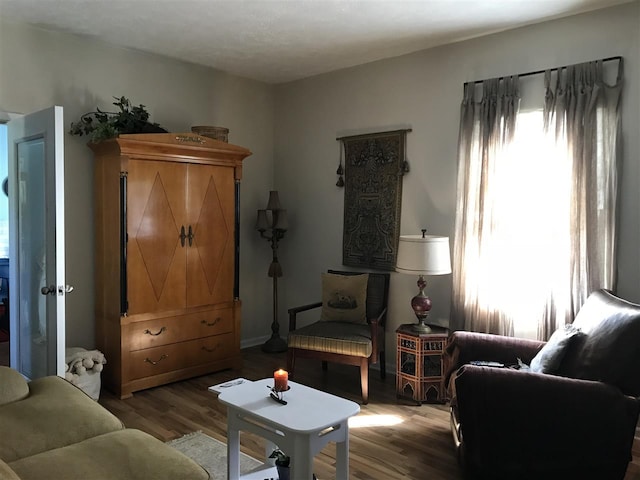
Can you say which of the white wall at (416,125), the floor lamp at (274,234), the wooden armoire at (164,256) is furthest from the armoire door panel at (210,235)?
the white wall at (416,125)

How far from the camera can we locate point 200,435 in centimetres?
313

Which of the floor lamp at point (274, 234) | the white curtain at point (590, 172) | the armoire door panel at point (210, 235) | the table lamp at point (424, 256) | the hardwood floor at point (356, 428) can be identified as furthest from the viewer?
the floor lamp at point (274, 234)

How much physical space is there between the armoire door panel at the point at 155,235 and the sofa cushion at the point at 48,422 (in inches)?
54.7

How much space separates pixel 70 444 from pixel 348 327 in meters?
2.31

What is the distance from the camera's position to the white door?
9.90 feet

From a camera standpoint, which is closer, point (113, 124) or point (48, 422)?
point (48, 422)

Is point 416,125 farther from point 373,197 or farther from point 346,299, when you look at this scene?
point 346,299

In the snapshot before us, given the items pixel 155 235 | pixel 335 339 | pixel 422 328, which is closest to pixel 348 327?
pixel 335 339

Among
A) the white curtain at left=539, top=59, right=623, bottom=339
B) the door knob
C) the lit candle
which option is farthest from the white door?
the white curtain at left=539, top=59, right=623, bottom=339

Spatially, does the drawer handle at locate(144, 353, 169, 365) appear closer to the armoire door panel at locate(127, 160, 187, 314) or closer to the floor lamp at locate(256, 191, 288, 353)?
the armoire door panel at locate(127, 160, 187, 314)

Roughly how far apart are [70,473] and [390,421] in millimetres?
2142

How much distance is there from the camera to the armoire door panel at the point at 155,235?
12.3ft

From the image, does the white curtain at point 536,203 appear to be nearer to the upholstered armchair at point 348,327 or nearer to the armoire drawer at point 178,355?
the upholstered armchair at point 348,327

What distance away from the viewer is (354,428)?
3311mm
